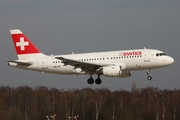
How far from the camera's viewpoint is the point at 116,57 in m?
73.7

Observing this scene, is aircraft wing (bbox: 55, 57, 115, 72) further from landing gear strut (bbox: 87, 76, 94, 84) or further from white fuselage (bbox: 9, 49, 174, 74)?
landing gear strut (bbox: 87, 76, 94, 84)

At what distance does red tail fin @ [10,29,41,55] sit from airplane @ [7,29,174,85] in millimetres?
153

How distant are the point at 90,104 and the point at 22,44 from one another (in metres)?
39.0

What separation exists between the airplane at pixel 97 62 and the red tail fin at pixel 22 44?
15cm

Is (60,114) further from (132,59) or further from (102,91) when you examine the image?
(132,59)

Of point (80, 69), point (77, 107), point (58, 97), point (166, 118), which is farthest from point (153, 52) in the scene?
point (58, 97)

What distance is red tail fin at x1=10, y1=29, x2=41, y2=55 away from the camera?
80.2m

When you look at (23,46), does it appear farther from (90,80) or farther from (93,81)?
(93,81)

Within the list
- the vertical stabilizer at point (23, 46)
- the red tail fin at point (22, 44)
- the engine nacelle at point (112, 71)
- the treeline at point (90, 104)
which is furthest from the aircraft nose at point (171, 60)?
the treeline at point (90, 104)

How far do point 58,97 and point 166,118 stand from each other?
2969 cm

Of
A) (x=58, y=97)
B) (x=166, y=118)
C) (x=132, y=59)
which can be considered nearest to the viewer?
(x=132, y=59)

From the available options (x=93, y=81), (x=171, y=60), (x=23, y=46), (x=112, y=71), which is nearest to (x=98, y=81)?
(x=93, y=81)

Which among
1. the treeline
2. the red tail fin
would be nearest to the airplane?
the red tail fin

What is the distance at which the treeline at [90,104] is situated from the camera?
4434 inches
